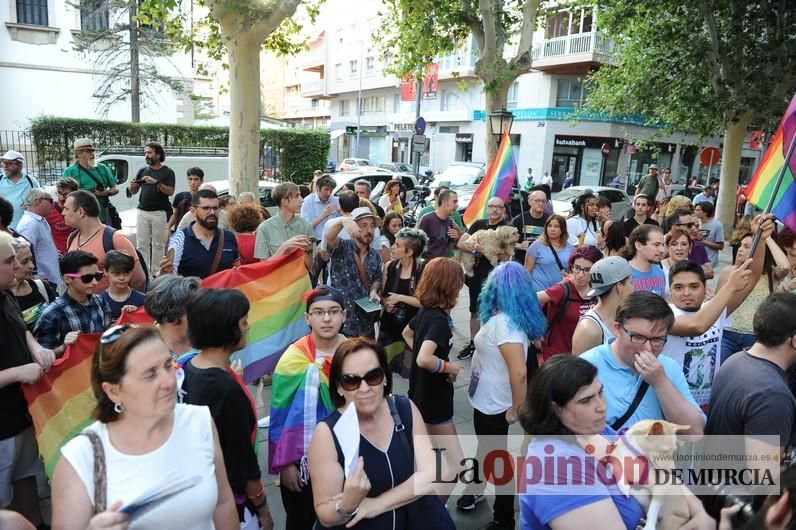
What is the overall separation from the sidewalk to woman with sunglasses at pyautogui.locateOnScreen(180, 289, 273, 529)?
1146mm

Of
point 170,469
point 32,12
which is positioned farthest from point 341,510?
point 32,12

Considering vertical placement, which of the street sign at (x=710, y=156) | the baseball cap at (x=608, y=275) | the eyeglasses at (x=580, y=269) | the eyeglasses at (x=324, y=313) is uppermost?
the street sign at (x=710, y=156)

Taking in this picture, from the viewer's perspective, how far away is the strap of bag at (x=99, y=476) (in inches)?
68.6

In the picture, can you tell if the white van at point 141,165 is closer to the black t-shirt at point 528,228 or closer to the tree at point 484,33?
the tree at point 484,33

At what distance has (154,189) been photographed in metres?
8.28

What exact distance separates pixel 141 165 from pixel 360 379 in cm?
1240

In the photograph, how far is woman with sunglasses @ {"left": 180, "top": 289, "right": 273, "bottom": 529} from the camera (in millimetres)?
2361

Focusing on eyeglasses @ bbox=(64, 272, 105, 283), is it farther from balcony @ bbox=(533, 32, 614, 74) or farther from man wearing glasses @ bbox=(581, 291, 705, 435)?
balcony @ bbox=(533, 32, 614, 74)

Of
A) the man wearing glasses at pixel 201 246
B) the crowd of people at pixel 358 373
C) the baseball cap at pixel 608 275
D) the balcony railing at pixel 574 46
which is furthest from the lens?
the balcony railing at pixel 574 46

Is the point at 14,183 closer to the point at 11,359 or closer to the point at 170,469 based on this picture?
the point at 11,359

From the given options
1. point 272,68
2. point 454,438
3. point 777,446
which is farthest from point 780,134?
point 272,68

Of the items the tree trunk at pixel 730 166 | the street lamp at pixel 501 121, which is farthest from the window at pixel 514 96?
the street lamp at pixel 501 121

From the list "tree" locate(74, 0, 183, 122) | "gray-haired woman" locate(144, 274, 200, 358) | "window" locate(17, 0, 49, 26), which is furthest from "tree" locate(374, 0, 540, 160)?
"window" locate(17, 0, 49, 26)

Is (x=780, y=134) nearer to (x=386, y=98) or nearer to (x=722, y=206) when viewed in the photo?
(x=722, y=206)
